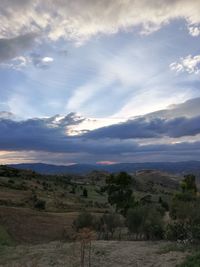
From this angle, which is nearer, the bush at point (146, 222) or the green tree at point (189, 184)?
the bush at point (146, 222)

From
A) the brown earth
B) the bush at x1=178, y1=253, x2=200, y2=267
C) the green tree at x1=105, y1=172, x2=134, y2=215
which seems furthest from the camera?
the green tree at x1=105, y1=172, x2=134, y2=215

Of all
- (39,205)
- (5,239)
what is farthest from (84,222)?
(39,205)

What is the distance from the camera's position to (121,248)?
2431 cm

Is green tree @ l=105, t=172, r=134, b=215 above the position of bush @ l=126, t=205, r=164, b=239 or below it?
above

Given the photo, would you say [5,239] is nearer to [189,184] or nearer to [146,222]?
[146,222]

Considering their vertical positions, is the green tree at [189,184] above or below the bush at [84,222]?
above

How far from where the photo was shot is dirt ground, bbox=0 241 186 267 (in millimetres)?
20281

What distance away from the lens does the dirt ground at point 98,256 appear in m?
20.3

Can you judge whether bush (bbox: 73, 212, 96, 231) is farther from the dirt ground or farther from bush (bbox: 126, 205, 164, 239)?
the dirt ground

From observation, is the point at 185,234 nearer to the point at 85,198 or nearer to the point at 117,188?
the point at 117,188

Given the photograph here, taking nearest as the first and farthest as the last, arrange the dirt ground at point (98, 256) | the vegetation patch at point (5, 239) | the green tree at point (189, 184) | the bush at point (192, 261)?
the bush at point (192, 261)
the dirt ground at point (98, 256)
the vegetation patch at point (5, 239)
the green tree at point (189, 184)

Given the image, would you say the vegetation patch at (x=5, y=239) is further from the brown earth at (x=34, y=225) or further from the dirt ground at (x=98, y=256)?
the dirt ground at (x=98, y=256)

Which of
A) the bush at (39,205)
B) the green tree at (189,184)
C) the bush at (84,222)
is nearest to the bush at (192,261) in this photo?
the bush at (84,222)

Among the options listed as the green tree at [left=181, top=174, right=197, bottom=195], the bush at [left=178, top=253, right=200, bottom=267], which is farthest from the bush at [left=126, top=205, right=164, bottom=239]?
the green tree at [left=181, top=174, right=197, bottom=195]
